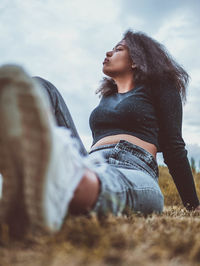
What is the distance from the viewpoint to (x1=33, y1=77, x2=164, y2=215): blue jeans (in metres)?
0.94

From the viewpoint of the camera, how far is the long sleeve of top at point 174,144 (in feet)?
5.41

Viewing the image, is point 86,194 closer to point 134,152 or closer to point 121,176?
point 121,176

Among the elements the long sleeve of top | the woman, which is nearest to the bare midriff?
the woman

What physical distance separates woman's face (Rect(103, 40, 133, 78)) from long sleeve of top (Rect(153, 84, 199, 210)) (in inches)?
16.8

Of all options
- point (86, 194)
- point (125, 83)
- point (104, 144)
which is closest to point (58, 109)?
point (104, 144)

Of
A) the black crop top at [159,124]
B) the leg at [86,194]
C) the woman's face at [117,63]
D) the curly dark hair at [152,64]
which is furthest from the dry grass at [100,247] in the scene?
the woman's face at [117,63]

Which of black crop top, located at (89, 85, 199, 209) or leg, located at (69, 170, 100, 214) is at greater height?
black crop top, located at (89, 85, 199, 209)

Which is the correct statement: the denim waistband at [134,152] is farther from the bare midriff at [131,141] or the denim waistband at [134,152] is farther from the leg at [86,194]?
the leg at [86,194]

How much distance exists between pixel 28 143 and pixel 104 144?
95 centimetres

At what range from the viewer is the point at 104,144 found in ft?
5.25

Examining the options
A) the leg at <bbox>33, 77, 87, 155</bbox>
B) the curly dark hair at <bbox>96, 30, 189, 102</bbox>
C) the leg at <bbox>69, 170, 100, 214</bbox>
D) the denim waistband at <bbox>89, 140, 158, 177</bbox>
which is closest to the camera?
the leg at <bbox>69, 170, 100, 214</bbox>

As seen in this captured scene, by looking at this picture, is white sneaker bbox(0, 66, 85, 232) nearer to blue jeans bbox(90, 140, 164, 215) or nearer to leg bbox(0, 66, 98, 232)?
leg bbox(0, 66, 98, 232)

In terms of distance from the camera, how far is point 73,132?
1289 millimetres

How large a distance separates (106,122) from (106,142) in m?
0.18
